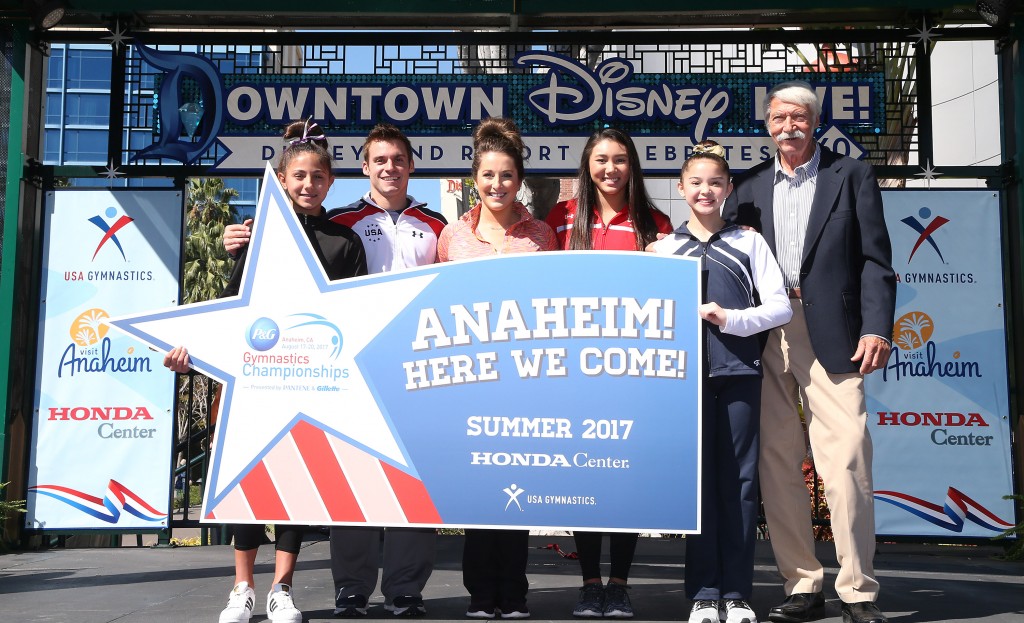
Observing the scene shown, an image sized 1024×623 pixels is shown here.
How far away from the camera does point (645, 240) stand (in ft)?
Result: 12.6

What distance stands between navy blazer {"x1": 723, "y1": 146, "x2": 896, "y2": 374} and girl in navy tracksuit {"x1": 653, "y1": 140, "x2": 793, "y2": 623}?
24 centimetres

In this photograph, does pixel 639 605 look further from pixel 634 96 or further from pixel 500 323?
pixel 634 96

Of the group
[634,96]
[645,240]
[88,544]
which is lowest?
[88,544]

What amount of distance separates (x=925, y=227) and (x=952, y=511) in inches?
74.2

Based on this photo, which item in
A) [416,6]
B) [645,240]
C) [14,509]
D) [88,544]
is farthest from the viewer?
[88,544]

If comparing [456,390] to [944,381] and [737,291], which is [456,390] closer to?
[737,291]

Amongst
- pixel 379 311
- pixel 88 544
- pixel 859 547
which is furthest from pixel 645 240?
pixel 88 544

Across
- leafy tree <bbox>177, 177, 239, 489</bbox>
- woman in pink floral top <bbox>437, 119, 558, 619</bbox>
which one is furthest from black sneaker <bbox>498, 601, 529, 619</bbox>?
leafy tree <bbox>177, 177, 239, 489</bbox>

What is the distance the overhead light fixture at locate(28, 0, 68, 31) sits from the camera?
612 cm

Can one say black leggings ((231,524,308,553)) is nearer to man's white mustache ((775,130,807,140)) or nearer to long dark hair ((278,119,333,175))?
long dark hair ((278,119,333,175))

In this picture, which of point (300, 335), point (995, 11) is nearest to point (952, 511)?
point (995, 11)

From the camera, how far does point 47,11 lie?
6.12m

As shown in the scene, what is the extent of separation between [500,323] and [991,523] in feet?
14.7

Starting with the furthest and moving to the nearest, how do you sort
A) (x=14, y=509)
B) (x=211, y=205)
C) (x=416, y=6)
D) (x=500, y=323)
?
(x=211, y=205) → (x=416, y=6) → (x=14, y=509) → (x=500, y=323)
